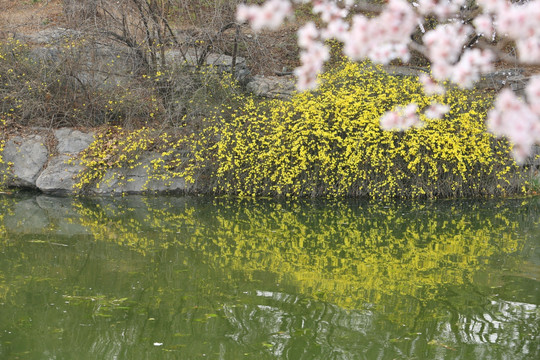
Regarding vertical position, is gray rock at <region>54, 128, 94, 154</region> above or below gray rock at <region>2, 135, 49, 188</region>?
above

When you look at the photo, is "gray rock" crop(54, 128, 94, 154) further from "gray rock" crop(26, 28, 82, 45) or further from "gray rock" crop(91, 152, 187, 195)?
"gray rock" crop(26, 28, 82, 45)

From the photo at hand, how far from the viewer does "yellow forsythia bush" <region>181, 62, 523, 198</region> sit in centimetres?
805

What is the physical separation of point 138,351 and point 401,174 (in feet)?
17.7

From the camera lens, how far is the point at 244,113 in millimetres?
8828

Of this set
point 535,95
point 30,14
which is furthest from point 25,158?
point 535,95

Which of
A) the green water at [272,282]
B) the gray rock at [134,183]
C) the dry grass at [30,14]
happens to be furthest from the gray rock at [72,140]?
the dry grass at [30,14]

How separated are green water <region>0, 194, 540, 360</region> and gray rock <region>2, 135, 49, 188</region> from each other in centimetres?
132

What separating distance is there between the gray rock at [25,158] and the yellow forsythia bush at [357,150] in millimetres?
2487

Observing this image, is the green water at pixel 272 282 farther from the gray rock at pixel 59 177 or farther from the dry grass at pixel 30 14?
the dry grass at pixel 30 14

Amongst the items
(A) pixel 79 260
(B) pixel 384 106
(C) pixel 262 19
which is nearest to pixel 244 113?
(B) pixel 384 106

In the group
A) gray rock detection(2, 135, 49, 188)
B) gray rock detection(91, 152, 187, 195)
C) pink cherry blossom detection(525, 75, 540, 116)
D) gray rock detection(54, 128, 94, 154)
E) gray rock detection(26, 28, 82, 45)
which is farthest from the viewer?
gray rock detection(26, 28, 82, 45)

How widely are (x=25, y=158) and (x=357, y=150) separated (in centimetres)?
513

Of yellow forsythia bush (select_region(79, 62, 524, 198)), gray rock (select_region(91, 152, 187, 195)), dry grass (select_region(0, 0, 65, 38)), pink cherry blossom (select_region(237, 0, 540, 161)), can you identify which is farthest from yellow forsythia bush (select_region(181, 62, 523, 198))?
dry grass (select_region(0, 0, 65, 38))

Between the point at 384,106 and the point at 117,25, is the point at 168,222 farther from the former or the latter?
the point at 117,25
